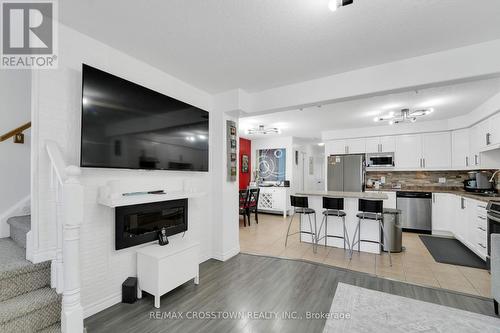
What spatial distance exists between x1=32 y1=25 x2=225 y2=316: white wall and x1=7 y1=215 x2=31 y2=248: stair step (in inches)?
17.7

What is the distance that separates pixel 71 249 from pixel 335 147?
6.13 metres

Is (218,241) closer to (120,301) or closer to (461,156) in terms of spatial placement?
(120,301)

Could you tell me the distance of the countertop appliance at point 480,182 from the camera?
4.33 metres

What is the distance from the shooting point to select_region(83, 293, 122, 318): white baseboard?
2.04 meters

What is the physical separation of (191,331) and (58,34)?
9.23ft

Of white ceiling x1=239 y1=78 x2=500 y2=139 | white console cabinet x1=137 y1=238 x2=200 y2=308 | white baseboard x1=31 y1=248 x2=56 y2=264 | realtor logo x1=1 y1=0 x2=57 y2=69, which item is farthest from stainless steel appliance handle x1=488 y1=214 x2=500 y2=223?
realtor logo x1=1 y1=0 x2=57 y2=69

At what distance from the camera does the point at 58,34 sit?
193 cm

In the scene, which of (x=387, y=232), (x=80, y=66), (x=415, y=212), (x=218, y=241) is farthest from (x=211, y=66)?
(x=415, y=212)

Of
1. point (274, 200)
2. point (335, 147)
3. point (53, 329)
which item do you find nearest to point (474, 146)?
point (335, 147)

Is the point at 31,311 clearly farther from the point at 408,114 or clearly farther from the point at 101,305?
the point at 408,114

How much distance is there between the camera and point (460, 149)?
4.89 metres

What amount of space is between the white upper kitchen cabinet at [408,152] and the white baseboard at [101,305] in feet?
20.3

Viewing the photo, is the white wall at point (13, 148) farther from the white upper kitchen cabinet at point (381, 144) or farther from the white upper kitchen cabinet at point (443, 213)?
the white upper kitchen cabinet at point (443, 213)

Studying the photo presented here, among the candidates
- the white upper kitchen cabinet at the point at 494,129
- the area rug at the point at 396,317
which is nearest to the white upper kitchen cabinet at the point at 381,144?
Answer: the white upper kitchen cabinet at the point at 494,129
